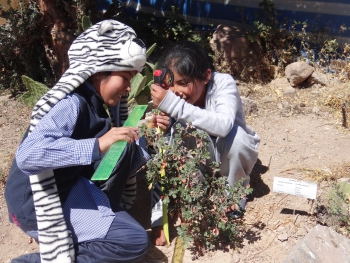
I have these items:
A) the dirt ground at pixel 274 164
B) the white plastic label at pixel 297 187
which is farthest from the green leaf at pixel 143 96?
the white plastic label at pixel 297 187

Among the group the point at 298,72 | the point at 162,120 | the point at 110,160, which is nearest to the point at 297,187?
the point at 162,120

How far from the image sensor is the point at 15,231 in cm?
281

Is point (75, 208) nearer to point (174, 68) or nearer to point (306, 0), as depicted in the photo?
point (174, 68)

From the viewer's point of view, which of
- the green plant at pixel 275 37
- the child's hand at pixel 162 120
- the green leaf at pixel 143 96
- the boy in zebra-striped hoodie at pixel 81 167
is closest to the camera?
the boy in zebra-striped hoodie at pixel 81 167

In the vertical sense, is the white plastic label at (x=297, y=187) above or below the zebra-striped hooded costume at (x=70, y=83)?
below

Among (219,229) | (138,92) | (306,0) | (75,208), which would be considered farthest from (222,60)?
(75,208)

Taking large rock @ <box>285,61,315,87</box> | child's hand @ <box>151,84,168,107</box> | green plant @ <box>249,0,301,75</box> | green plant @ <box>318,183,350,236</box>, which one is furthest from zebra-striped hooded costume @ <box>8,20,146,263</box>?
green plant @ <box>249,0,301,75</box>

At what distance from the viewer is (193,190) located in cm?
229

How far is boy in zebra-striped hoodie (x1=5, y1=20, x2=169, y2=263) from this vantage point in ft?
6.56

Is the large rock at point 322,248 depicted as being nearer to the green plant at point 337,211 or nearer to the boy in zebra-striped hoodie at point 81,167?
the green plant at point 337,211

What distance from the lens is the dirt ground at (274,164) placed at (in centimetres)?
253

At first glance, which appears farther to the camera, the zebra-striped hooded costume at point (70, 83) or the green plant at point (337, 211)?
the green plant at point (337, 211)

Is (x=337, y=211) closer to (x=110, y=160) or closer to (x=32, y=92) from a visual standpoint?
(x=110, y=160)

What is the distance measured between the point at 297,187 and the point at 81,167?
118 centimetres
